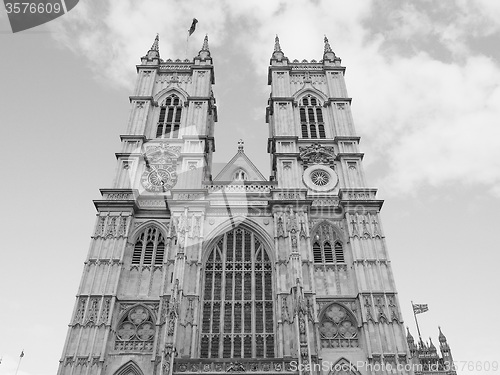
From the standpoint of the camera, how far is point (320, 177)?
31031 mm

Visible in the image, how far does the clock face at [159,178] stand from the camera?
30328 millimetres

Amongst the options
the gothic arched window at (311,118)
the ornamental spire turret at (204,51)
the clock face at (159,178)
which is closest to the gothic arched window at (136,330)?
the clock face at (159,178)


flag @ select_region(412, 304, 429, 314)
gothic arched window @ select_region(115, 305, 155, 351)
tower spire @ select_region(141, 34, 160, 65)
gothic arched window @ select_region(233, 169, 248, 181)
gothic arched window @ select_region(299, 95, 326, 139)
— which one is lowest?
gothic arched window @ select_region(115, 305, 155, 351)

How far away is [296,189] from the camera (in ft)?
96.1

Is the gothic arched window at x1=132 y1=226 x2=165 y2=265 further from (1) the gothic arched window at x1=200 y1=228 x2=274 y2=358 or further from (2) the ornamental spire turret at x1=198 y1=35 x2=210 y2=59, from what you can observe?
(2) the ornamental spire turret at x1=198 y1=35 x2=210 y2=59

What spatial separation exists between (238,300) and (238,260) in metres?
2.50

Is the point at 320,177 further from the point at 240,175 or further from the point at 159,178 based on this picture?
the point at 159,178

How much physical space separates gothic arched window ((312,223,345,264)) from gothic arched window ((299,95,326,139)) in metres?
7.94

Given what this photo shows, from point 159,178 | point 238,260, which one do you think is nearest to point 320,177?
point 238,260

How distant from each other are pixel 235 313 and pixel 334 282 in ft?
18.8

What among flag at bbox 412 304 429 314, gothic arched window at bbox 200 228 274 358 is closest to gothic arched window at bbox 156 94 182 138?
gothic arched window at bbox 200 228 274 358

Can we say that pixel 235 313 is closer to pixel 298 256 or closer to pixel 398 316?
pixel 298 256

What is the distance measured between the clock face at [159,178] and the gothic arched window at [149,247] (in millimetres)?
3026

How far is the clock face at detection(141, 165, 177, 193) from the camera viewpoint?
30.3 metres
